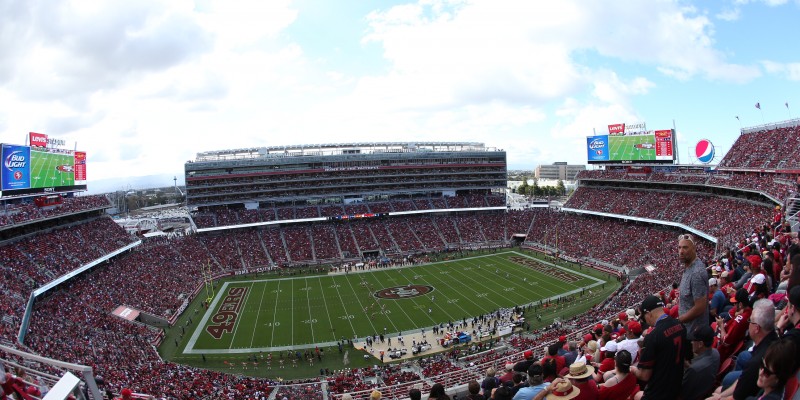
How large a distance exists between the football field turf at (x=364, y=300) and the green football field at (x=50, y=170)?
56.3ft

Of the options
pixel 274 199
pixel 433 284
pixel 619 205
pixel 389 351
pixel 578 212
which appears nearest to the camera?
pixel 389 351

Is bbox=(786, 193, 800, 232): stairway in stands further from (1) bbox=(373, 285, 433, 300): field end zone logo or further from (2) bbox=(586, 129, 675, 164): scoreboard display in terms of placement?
(1) bbox=(373, 285, 433, 300): field end zone logo

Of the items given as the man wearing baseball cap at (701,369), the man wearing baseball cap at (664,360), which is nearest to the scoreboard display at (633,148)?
the man wearing baseball cap at (701,369)

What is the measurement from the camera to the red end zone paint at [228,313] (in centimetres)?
3419

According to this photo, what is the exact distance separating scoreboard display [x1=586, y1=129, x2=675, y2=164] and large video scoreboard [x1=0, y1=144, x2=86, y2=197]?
59.3 metres

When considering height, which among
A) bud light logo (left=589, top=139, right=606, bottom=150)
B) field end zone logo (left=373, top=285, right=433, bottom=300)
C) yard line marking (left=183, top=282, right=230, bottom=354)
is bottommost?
yard line marking (left=183, top=282, right=230, bottom=354)

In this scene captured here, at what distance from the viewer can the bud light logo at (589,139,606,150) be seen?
6134cm

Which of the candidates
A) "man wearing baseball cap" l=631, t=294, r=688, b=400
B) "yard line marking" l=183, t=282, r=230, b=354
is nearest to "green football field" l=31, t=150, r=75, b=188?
"yard line marking" l=183, t=282, r=230, b=354

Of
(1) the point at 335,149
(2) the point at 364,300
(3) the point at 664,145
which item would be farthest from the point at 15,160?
(3) the point at 664,145

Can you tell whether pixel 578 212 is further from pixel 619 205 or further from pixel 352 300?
pixel 352 300

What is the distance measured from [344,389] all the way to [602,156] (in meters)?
51.5

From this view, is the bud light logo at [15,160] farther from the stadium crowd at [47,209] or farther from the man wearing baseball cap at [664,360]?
the man wearing baseball cap at [664,360]

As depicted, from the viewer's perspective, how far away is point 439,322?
3391 cm

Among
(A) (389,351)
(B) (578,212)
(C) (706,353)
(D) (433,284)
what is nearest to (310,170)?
(D) (433,284)
